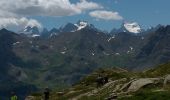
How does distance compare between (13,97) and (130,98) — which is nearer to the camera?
(13,97)

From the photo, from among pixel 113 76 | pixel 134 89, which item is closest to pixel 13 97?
pixel 134 89

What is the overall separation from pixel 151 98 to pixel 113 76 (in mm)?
95654

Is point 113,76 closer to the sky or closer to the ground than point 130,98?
closer to the sky

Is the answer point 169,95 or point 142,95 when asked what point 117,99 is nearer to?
point 142,95

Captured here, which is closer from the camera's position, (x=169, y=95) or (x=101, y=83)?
(x=169, y=95)

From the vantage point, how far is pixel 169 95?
5425 centimetres

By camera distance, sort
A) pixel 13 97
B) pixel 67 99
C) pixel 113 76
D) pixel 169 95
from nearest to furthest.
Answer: pixel 13 97, pixel 169 95, pixel 67 99, pixel 113 76

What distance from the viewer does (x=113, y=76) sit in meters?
150

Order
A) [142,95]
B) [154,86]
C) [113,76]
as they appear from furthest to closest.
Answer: [113,76] < [154,86] < [142,95]

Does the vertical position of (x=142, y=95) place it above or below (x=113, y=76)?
below

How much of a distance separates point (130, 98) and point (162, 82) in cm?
1496

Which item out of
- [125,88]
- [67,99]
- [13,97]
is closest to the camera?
[13,97]

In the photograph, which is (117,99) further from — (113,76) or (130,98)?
(113,76)

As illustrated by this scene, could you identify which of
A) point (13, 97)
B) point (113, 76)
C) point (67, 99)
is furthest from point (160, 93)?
point (113, 76)
